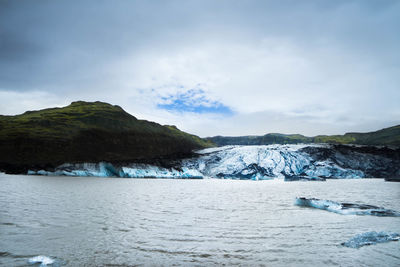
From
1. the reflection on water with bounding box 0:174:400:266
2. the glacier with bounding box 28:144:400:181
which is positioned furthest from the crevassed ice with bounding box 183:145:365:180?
the reflection on water with bounding box 0:174:400:266

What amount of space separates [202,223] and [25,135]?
92.6 metres

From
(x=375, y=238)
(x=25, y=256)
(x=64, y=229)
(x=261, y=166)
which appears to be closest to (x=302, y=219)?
(x=375, y=238)

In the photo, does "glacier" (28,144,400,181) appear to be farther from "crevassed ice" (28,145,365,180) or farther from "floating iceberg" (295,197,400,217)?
"floating iceberg" (295,197,400,217)

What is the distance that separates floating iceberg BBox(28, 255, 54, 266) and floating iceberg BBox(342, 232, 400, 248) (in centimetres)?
842

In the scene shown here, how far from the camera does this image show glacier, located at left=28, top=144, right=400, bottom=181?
60656 mm

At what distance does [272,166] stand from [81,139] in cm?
6930

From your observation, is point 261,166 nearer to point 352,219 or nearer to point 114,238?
point 352,219

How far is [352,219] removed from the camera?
1320cm

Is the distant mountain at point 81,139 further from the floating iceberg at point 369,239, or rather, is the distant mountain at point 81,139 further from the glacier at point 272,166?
the floating iceberg at point 369,239

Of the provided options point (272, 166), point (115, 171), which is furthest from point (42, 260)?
point (272, 166)

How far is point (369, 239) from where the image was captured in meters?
8.82

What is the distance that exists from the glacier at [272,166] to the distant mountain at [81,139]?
531 cm

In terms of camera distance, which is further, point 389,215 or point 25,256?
point 389,215

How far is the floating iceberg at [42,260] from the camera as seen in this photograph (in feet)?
21.1
